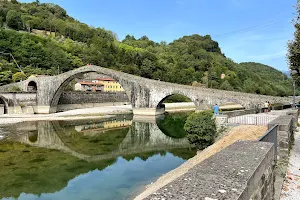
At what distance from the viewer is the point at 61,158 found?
16562mm

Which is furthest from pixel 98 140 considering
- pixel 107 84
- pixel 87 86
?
pixel 107 84

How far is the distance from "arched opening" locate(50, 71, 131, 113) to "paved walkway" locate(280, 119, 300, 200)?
3358cm

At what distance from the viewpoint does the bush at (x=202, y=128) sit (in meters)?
15.3

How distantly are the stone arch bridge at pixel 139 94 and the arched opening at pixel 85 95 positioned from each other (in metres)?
0.51

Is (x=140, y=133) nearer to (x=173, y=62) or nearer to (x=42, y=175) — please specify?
(x=42, y=175)

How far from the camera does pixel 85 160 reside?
53.6 ft

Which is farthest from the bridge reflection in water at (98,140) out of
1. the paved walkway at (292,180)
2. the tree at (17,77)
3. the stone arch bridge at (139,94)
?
the tree at (17,77)

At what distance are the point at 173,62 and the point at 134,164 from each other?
80850 mm

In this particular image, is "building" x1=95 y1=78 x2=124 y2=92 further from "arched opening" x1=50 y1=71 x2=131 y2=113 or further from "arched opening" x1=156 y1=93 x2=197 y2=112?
"arched opening" x1=156 y1=93 x2=197 y2=112

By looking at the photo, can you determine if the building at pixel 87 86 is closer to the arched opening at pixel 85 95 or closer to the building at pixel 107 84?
the arched opening at pixel 85 95

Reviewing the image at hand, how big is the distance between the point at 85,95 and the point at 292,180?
47249mm

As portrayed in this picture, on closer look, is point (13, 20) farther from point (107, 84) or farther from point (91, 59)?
point (107, 84)

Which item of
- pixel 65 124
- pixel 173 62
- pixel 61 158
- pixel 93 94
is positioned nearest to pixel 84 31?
pixel 173 62

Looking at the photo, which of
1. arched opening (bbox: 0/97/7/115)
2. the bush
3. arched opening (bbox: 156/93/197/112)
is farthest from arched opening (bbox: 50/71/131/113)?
the bush
